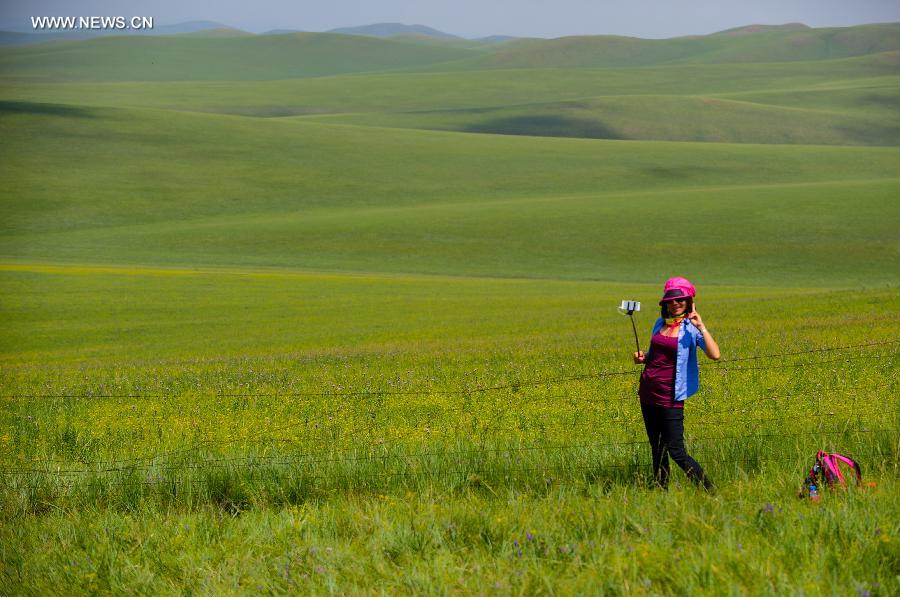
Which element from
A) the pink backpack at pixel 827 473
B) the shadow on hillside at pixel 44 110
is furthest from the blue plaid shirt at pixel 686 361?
the shadow on hillside at pixel 44 110

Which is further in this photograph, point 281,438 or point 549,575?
point 281,438

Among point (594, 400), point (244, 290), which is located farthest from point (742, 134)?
point (594, 400)

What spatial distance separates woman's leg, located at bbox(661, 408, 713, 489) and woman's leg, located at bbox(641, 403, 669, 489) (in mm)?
50

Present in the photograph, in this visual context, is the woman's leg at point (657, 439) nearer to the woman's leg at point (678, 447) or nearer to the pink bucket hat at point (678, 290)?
the woman's leg at point (678, 447)

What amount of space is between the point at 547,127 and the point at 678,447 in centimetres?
13211

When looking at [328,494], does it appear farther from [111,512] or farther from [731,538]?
[731,538]

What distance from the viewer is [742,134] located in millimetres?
127938

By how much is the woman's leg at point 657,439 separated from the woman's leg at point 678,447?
0.05 metres

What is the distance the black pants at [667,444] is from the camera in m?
6.38

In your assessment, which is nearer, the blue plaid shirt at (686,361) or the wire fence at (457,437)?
the blue plaid shirt at (686,361)

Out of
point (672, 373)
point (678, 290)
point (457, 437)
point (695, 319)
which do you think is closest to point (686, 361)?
point (672, 373)

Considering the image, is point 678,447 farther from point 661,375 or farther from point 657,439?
point 661,375

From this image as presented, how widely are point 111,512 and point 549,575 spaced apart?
9.97ft

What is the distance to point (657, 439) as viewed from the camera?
21.9 feet
